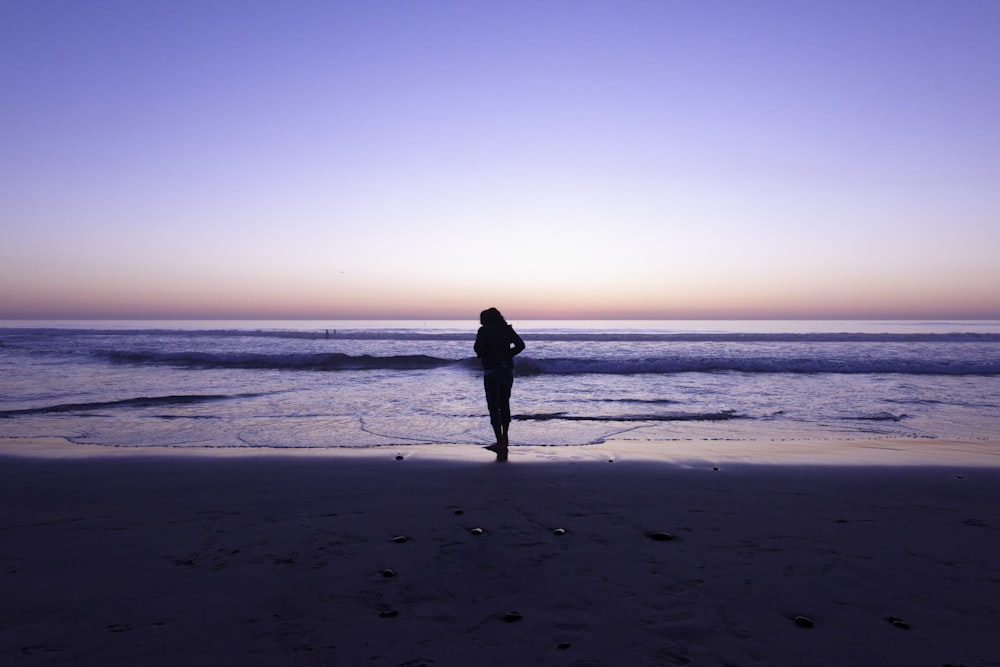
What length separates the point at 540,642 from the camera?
2.79 m

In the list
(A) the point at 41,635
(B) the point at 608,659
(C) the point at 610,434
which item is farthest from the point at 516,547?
(C) the point at 610,434

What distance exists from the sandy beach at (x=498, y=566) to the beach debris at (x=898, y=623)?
2cm

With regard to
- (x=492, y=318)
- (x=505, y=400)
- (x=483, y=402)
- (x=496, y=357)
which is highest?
(x=492, y=318)

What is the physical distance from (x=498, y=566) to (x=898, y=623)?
224cm

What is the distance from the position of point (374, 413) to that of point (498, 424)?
4.89m

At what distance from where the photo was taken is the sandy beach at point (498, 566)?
9.10 feet

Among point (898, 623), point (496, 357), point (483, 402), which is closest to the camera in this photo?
point (898, 623)

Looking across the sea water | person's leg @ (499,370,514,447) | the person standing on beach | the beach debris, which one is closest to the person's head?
the person standing on beach

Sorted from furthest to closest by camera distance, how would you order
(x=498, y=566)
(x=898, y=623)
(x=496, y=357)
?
(x=496, y=357) < (x=498, y=566) < (x=898, y=623)

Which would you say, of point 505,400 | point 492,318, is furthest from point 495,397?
point 492,318

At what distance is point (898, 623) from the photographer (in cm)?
299

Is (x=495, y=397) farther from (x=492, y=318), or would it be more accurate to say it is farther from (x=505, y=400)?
(x=492, y=318)

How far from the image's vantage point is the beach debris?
2956 millimetres

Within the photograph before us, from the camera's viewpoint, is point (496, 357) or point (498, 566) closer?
point (498, 566)
